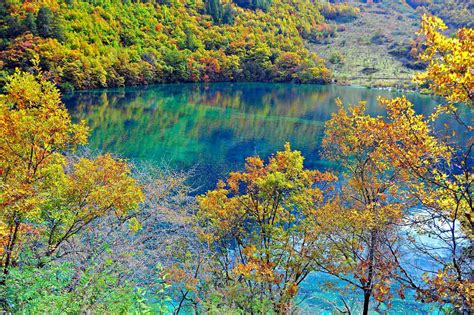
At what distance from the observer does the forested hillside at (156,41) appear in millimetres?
70375

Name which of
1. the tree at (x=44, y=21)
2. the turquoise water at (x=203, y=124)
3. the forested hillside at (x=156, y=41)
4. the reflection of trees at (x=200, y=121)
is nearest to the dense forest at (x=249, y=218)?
the turquoise water at (x=203, y=124)

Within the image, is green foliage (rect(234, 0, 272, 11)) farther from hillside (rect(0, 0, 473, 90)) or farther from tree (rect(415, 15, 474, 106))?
tree (rect(415, 15, 474, 106))

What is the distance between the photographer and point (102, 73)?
78062mm

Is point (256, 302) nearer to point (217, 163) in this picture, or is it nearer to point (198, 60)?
point (217, 163)

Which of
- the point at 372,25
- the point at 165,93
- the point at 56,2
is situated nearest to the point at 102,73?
the point at 165,93

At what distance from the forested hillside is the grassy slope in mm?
10305

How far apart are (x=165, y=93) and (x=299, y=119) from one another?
3373 centimetres

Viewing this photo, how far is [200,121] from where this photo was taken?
55.3 m

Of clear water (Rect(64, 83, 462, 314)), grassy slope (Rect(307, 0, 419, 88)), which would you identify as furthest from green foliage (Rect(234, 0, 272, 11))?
clear water (Rect(64, 83, 462, 314))

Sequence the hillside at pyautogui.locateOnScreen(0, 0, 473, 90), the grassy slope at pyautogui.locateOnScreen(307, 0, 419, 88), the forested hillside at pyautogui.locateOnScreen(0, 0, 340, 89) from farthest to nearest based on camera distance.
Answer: the grassy slope at pyautogui.locateOnScreen(307, 0, 419, 88) → the hillside at pyautogui.locateOnScreen(0, 0, 473, 90) → the forested hillside at pyautogui.locateOnScreen(0, 0, 340, 89)

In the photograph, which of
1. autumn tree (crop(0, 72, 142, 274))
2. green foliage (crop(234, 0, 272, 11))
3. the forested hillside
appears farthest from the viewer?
green foliage (crop(234, 0, 272, 11))

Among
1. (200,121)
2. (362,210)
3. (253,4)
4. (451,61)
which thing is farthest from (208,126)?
(253,4)

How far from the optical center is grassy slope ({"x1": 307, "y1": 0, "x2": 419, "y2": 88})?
120019mm

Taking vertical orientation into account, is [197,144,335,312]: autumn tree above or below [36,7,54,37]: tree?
below
